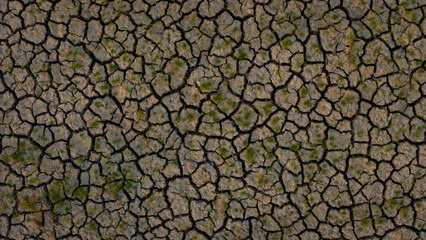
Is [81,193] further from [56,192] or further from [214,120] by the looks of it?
[214,120]

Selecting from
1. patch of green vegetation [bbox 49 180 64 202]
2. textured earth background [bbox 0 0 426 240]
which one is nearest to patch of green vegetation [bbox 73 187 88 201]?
textured earth background [bbox 0 0 426 240]

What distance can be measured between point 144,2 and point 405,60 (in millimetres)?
2430

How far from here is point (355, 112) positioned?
147 inches

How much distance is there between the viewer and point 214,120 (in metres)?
3.79

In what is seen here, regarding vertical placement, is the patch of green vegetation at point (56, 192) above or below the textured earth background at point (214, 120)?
below

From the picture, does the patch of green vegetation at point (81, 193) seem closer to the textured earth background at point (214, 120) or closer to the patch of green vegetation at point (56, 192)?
the textured earth background at point (214, 120)

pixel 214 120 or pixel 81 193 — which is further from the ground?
pixel 214 120

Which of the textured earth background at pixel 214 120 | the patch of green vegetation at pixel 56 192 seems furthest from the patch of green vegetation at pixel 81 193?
the patch of green vegetation at pixel 56 192

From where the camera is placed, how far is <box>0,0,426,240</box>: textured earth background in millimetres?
3709

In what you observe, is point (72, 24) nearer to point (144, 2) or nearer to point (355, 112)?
point (144, 2)

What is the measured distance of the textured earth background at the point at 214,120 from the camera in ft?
12.2

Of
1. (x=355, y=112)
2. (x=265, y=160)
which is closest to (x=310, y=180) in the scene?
(x=265, y=160)

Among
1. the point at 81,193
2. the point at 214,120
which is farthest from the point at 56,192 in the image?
the point at 214,120

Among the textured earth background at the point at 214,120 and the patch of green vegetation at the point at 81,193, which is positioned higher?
the textured earth background at the point at 214,120
